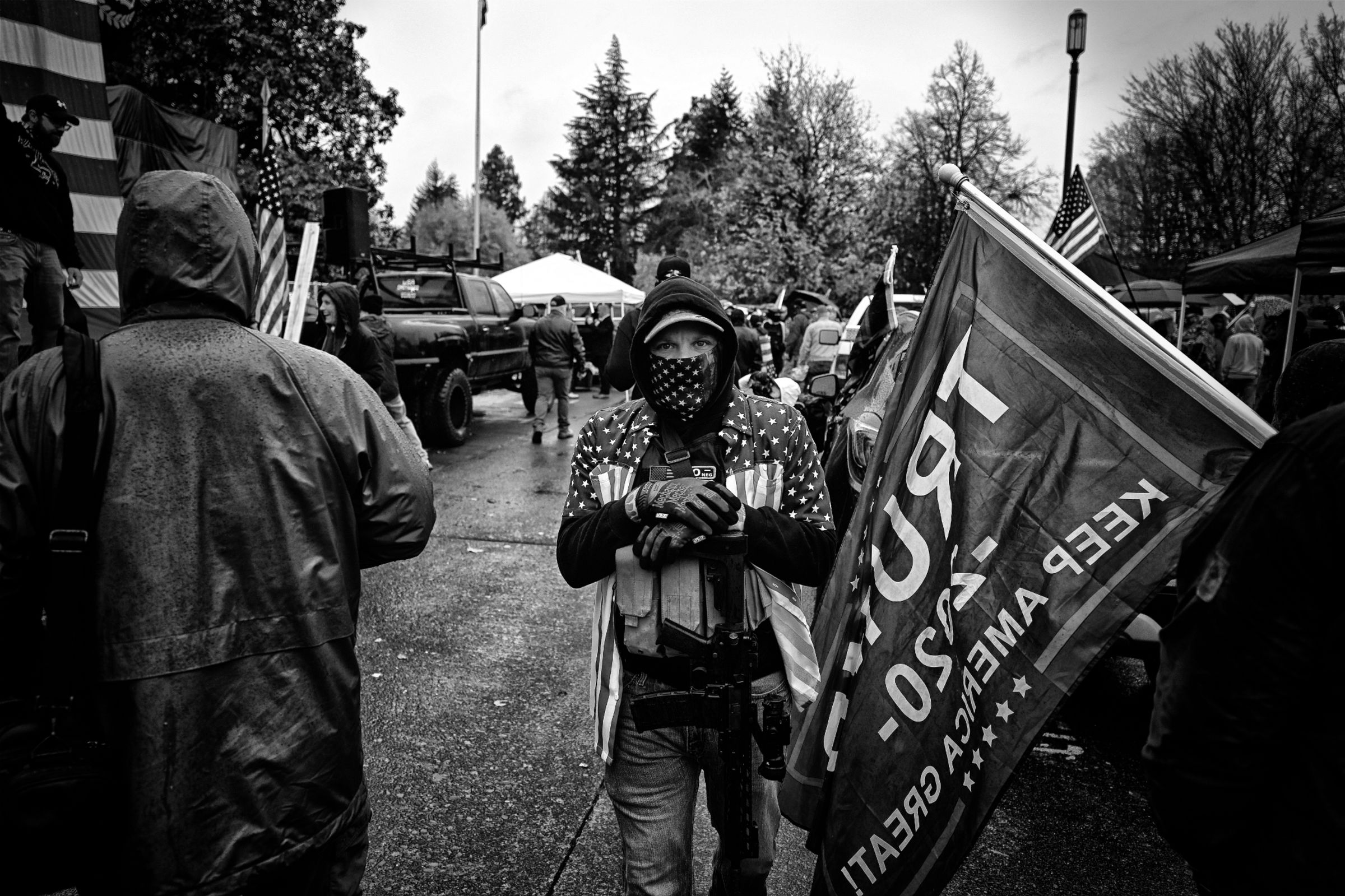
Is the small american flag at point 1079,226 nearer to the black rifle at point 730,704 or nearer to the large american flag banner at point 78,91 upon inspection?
the black rifle at point 730,704

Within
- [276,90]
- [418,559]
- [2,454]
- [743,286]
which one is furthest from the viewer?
[743,286]

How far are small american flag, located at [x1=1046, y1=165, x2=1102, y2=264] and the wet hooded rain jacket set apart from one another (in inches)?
297

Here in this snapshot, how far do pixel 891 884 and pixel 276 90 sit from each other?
23.3m

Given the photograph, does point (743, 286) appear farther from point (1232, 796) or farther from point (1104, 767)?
point (1232, 796)

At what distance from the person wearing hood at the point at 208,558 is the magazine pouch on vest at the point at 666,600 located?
63cm

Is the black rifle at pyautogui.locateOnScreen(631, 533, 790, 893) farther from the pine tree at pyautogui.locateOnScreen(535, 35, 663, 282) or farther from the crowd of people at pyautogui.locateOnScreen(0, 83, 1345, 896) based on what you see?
the pine tree at pyautogui.locateOnScreen(535, 35, 663, 282)

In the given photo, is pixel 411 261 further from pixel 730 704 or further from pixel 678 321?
pixel 730 704

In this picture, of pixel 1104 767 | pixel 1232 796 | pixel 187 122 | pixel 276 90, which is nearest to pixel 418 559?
pixel 1104 767

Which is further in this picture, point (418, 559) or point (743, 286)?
point (743, 286)

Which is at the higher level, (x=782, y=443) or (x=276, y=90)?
(x=276, y=90)

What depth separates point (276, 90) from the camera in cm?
2075

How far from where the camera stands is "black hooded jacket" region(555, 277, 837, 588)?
2084 millimetres

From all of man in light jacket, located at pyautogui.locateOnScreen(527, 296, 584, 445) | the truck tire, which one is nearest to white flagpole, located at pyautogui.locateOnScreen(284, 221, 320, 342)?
the truck tire

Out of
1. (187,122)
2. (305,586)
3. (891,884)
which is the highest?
(187,122)
